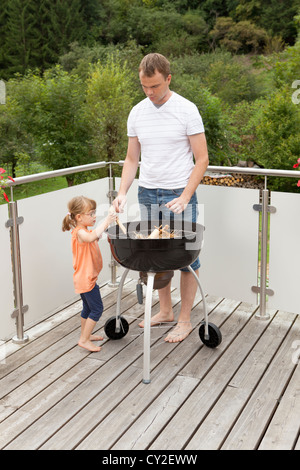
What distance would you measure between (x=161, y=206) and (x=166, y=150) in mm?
306

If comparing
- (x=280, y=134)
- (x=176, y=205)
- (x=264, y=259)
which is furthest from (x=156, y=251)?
(x=280, y=134)

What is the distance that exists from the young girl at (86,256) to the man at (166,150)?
0.54ft

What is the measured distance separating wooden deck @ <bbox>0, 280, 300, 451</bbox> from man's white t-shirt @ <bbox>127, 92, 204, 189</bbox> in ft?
2.97

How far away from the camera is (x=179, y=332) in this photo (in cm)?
312

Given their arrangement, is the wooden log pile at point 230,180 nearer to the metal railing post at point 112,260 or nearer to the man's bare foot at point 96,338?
the metal railing post at point 112,260

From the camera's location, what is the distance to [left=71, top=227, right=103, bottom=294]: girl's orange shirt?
114 inches

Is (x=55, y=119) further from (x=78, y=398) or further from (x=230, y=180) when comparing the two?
(x=78, y=398)

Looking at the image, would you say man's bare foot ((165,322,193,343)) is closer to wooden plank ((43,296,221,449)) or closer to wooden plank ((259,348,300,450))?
wooden plank ((43,296,221,449))

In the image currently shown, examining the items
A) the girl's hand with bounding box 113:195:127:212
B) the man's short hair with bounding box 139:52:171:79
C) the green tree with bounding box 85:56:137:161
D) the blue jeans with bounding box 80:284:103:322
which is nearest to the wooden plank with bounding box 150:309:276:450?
the blue jeans with bounding box 80:284:103:322

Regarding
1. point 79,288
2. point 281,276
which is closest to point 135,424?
point 79,288

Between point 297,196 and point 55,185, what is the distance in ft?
47.6

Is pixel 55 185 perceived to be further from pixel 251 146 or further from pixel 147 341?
pixel 147 341

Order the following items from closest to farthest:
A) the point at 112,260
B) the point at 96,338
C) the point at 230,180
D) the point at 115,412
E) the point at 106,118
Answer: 1. the point at 115,412
2. the point at 96,338
3. the point at 112,260
4. the point at 230,180
5. the point at 106,118
